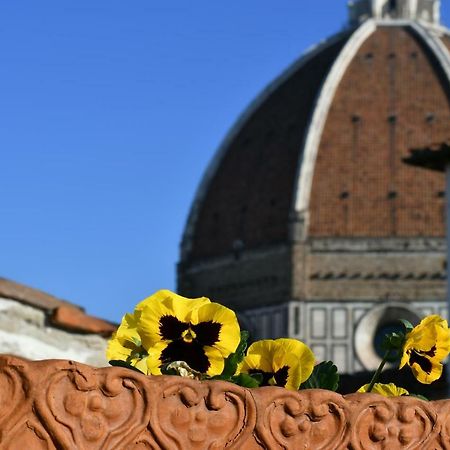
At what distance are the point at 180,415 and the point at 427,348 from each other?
24.3 inches

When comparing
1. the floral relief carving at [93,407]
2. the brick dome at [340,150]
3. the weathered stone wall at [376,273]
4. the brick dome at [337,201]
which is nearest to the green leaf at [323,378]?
the floral relief carving at [93,407]

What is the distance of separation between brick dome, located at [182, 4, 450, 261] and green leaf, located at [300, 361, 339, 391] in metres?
40.1

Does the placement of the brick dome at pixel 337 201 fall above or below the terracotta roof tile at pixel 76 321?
above

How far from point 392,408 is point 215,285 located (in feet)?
140

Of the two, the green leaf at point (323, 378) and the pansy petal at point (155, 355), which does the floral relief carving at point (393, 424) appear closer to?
the green leaf at point (323, 378)

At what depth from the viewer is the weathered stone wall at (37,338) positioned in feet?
17.4

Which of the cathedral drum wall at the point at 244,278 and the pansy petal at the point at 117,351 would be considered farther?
the cathedral drum wall at the point at 244,278

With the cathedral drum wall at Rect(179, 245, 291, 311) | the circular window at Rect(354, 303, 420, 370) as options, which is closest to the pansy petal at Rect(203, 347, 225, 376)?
the circular window at Rect(354, 303, 420, 370)

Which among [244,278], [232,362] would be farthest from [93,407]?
[244,278]

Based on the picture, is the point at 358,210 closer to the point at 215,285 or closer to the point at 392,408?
the point at 215,285

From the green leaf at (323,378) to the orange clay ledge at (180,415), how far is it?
25 centimetres

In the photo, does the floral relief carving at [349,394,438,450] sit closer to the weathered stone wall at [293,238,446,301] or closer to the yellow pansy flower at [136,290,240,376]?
the yellow pansy flower at [136,290,240,376]

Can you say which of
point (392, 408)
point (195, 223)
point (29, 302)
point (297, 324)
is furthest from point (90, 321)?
point (195, 223)

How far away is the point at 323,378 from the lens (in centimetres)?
266
